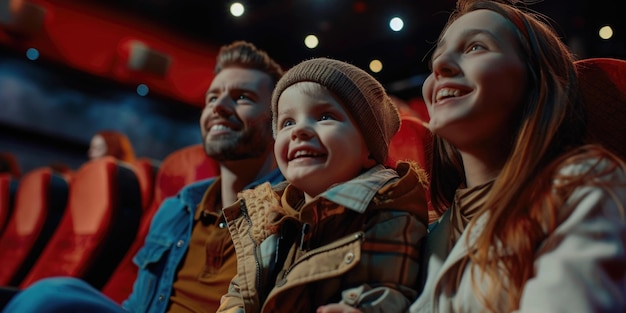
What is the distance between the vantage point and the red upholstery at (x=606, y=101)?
0.68 metres

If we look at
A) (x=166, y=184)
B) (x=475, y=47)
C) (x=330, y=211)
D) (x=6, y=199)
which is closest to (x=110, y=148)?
(x=6, y=199)

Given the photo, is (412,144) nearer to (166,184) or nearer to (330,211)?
(330,211)

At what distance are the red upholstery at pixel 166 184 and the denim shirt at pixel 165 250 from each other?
0.90 feet

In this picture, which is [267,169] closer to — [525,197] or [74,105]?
[525,197]

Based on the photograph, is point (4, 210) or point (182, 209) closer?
point (182, 209)

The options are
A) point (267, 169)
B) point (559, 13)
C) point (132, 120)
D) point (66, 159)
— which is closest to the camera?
point (267, 169)

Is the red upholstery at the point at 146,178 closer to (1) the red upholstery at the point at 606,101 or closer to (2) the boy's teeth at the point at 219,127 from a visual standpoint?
(2) the boy's teeth at the point at 219,127

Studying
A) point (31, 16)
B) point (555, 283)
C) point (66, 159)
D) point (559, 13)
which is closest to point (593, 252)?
point (555, 283)

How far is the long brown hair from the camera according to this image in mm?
555

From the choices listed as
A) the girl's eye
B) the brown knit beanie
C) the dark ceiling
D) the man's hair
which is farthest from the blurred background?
the girl's eye

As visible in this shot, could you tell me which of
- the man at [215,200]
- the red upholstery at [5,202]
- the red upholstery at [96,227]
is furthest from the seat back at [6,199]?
the man at [215,200]

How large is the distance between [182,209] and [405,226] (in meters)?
0.65

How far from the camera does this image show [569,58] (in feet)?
2.25

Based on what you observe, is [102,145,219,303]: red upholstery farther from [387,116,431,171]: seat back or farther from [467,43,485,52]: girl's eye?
[467,43,485,52]: girl's eye
